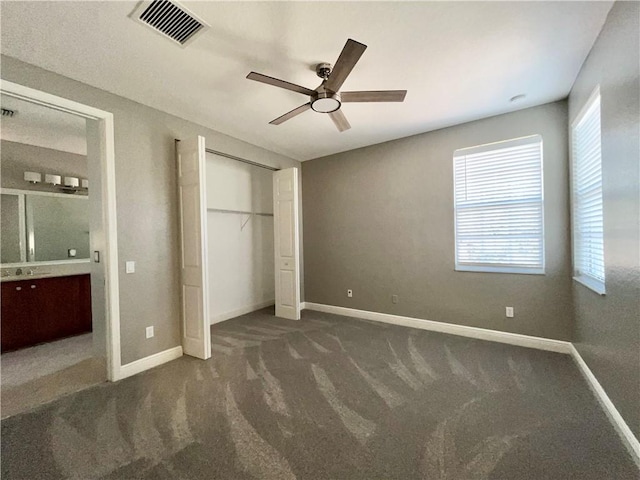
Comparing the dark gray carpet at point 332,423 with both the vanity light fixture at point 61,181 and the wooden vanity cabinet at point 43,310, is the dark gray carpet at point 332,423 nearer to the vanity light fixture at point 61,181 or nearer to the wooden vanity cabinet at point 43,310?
the wooden vanity cabinet at point 43,310

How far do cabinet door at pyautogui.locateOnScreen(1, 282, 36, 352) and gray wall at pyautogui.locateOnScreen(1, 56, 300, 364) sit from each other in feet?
6.39

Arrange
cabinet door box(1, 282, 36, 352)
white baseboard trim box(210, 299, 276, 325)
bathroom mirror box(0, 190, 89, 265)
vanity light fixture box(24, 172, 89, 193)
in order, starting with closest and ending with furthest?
cabinet door box(1, 282, 36, 352) < bathroom mirror box(0, 190, 89, 265) < vanity light fixture box(24, 172, 89, 193) < white baseboard trim box(210, 299, 276, 325)

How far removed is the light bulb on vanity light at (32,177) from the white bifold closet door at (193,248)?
2476 mm

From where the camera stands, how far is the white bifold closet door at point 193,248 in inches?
112

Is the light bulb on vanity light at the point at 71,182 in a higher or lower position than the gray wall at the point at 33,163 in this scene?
lower

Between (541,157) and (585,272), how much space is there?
133 centimetres

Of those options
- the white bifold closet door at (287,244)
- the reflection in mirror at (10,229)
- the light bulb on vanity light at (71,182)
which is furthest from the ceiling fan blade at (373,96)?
the reflection in mirror at (10,229)

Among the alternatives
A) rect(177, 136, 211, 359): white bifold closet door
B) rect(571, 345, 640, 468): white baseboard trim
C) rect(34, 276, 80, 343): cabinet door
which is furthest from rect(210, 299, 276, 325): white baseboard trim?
rect(571, 345, 640, 468): white baseboard trim

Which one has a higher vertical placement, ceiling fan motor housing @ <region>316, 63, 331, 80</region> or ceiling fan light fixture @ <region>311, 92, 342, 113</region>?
ceiling fan motor housing @ <region>316, 63, 331, 80</region>

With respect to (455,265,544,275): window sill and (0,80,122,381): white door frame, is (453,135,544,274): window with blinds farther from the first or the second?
(0,80,122,381): white door frame

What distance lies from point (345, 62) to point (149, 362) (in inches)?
129

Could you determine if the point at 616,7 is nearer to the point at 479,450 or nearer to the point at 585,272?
the point at 585,272

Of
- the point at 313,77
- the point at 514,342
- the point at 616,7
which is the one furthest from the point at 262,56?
the point at 514,342

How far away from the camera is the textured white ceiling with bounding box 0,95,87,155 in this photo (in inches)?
109
